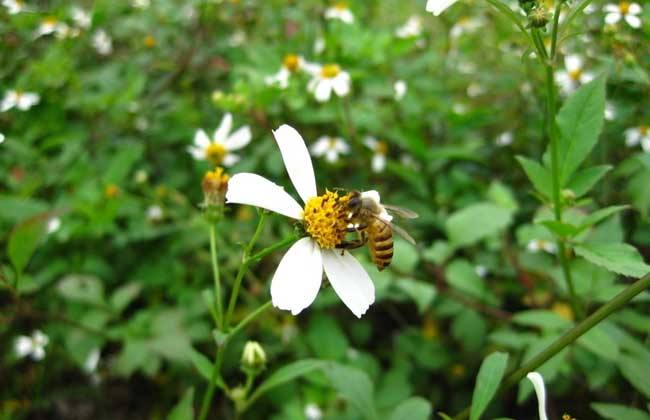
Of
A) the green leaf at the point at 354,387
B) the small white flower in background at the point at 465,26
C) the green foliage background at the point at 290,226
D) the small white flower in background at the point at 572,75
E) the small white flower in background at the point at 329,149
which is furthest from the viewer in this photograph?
the small white flower in background at the point at 465,26

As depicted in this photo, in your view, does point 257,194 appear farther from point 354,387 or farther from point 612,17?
point 612,17

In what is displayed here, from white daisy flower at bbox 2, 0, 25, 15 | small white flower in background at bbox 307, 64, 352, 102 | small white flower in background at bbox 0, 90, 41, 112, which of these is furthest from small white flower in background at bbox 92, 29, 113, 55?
small white flower in background at bbox 307, 64, 352, 102

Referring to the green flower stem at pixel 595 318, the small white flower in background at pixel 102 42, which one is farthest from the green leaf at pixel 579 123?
the small white flower in background at pixel 102 42

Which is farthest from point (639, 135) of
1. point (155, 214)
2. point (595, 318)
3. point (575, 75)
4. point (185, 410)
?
point (155, 214)

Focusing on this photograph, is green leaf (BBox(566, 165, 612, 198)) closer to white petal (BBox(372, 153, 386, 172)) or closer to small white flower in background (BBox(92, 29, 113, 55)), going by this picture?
white petal (BBox(372, 153, 386, 172))

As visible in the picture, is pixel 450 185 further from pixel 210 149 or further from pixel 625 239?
pixel 210 149

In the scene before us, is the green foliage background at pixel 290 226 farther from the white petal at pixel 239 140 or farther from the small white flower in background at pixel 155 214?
the white petal at pixel 239 140

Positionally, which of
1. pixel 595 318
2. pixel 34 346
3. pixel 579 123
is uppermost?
pixel 579 123
